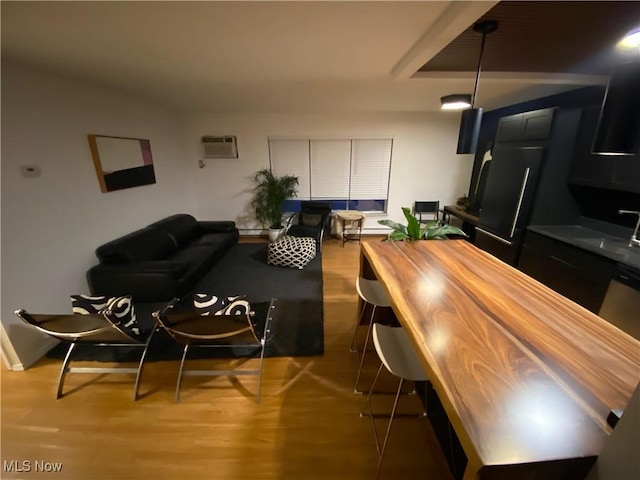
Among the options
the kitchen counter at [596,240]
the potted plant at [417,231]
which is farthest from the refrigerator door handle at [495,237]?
the potted plant at [417,231]

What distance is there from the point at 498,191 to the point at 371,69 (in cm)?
217

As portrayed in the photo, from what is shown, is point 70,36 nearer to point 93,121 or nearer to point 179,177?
point 93,121

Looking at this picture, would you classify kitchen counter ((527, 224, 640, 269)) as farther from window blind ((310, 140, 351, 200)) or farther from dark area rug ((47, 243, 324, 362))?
window blind ((310, 140, 351, 200))

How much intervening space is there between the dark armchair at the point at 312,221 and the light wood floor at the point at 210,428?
2.78m

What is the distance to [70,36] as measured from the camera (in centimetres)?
171

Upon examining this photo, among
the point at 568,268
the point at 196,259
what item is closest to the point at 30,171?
the point at 196,259

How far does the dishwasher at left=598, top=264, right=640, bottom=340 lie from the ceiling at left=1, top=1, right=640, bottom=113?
1792 millimetres

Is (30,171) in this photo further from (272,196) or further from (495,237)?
(495,237)

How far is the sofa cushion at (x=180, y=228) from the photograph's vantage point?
377 cm

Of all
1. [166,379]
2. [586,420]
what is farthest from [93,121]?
[586,420]

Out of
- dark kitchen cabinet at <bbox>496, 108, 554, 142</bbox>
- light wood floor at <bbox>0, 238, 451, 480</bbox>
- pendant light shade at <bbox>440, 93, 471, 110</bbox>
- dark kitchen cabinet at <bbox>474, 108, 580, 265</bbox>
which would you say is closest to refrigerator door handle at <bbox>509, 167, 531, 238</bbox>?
dark kitchen cabinet at <bbox>474, 108, 580, 265</bbox>

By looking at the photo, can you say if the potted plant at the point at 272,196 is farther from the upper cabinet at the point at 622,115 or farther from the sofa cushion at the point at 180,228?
the upper cabinet at the point at 622,115

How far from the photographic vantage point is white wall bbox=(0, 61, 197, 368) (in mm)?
2033

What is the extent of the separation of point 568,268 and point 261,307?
9.91 ft
